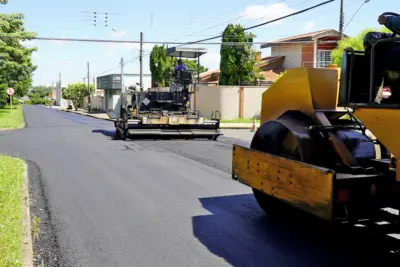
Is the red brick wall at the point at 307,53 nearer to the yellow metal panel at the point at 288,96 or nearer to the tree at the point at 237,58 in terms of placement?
the tree at the point at 237,58

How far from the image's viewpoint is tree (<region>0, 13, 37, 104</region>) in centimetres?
2983

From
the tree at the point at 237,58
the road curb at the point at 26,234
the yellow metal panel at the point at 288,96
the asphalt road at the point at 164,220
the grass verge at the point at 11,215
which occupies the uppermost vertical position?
the tree at the point at 237,58

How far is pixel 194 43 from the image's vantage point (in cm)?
2469

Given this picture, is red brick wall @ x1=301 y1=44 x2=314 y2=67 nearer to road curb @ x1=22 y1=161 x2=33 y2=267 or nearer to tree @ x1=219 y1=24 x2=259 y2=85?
tree @ x1=219 y1=24 x2=259 y2=85

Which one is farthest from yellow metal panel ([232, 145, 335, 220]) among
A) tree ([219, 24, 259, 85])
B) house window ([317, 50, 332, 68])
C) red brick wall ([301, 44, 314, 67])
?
red brick wall ([301, 44, 314, 67])

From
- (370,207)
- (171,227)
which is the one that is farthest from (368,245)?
(171,227)

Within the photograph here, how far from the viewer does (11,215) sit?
19.5 ft

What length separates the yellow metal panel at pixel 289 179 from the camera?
420cm

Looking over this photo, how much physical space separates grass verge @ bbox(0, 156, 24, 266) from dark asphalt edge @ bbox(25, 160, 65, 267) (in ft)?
0.59

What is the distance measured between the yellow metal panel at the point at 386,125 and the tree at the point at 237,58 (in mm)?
30571

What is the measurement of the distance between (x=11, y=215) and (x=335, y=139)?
159 inches

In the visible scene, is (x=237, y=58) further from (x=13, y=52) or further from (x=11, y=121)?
(x=13, y=52)

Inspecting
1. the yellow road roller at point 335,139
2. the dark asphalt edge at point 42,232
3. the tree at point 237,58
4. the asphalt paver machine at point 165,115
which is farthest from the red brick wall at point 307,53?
the yellow road roller at point 335,139

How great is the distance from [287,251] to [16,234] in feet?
9.67
